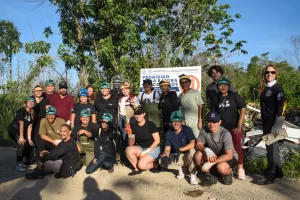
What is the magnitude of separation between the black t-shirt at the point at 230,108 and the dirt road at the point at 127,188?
38.5 inches

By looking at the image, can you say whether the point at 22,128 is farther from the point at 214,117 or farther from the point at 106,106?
the point at 214,117

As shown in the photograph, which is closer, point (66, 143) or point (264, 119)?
point (264, 119)

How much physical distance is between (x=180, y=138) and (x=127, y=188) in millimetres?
1266

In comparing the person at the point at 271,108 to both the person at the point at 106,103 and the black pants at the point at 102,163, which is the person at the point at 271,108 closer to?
the black pants at the point at 102,163

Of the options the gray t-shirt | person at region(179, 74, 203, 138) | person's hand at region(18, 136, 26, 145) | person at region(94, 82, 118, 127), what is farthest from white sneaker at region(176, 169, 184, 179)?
person's hand at region(18, 136, 26, 145)

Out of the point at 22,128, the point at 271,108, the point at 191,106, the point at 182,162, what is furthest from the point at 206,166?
the point at 22,128

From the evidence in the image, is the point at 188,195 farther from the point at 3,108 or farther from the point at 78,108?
the point at 3,108

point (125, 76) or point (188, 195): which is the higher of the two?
point (125, 76)

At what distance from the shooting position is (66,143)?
5988 millimetres

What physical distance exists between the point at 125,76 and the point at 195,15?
11.0 feet

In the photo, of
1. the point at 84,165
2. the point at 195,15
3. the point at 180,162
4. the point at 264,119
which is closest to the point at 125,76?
the point at 195,15

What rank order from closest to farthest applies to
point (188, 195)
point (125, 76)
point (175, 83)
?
point (188, 195) → point (175, 83) → point (125, 76)

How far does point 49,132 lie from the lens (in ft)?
21.0

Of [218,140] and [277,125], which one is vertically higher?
[277,125]
